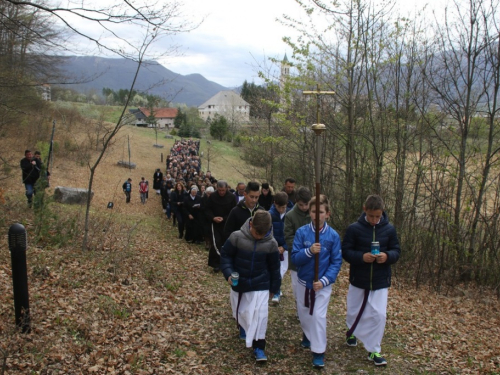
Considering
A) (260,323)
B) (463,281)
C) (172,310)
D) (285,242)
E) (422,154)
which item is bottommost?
(463,281)

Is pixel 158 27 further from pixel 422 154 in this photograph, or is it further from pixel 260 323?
pixel 422 154

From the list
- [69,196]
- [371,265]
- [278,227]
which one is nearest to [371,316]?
[371,265]

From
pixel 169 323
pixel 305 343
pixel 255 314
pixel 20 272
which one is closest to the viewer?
pixel 20 272

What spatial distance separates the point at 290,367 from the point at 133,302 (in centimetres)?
293

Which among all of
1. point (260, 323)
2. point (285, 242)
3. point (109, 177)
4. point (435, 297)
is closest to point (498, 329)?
point (435, 297)

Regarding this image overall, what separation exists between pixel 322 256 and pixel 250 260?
2.92 ft

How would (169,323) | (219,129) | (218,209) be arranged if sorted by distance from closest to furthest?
1. (169,323)
2. (218,209)
3. (219,129)

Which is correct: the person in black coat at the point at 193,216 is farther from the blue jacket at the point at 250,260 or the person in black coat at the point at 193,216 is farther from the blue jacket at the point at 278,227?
the blue jacket at the point at 250,260

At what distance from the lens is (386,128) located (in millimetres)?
13461

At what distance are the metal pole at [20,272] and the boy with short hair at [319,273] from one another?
3.14 meters

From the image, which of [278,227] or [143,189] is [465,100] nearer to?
[278,227]

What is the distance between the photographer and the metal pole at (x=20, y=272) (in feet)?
15.3

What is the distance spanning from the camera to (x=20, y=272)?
15.8 feet

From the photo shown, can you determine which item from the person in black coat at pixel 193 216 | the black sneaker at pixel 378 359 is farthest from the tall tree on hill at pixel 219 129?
the black sneaker at pixel 378 359
